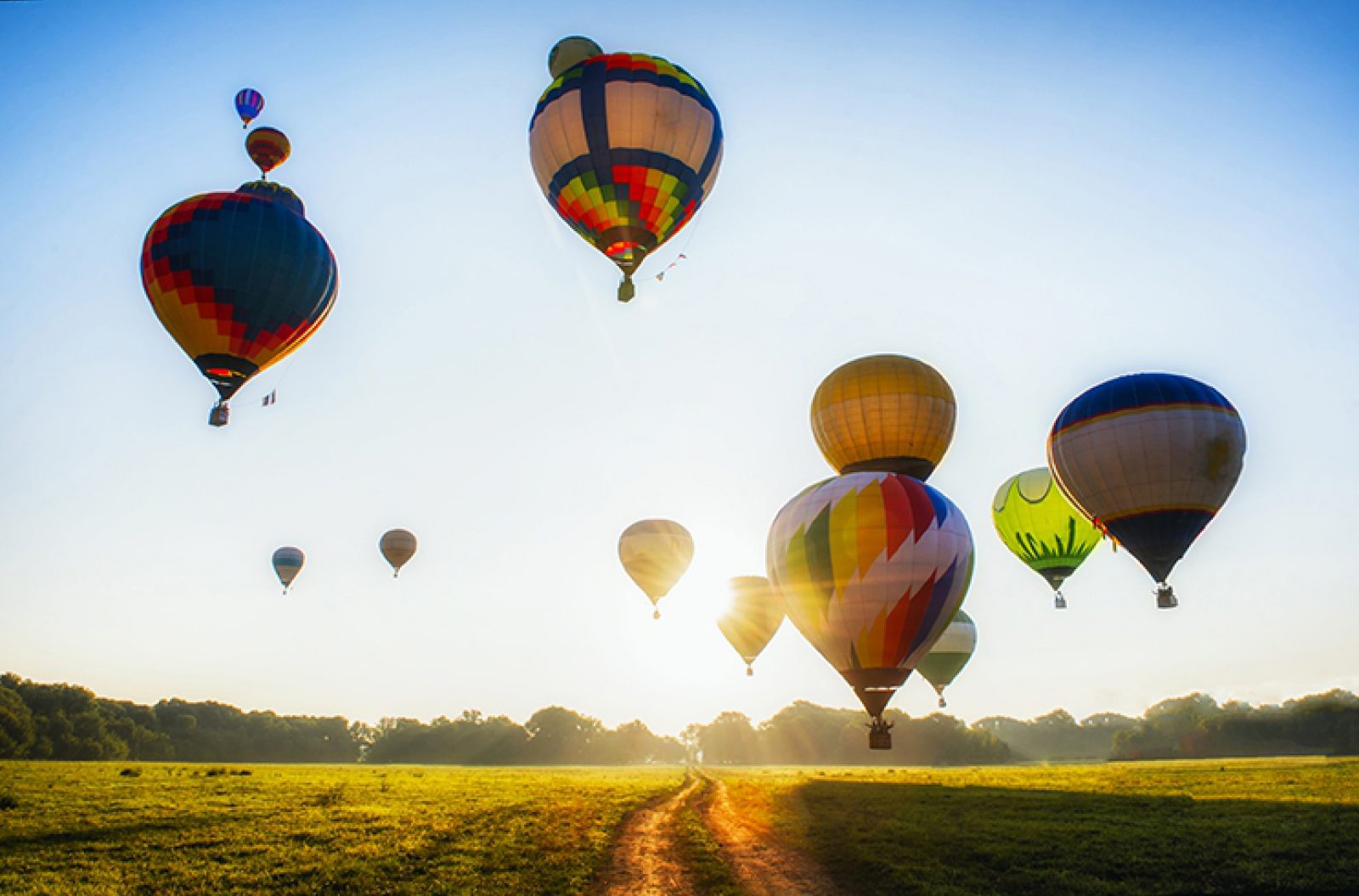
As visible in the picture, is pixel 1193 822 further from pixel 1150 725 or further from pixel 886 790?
pixel 1150 725

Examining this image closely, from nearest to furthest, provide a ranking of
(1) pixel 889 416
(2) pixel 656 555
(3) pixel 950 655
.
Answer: (1) pixel 889 416, (3) pixel 950 655, (2) pixel 656 555

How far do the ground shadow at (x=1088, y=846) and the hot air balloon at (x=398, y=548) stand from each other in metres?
35.0

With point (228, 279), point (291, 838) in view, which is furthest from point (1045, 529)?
point (228, 279)

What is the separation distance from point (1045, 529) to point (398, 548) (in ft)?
128

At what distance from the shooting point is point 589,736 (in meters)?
107

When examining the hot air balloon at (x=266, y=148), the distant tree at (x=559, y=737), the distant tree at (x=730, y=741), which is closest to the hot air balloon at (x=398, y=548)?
the hot air balloon at (x=266, y=148)

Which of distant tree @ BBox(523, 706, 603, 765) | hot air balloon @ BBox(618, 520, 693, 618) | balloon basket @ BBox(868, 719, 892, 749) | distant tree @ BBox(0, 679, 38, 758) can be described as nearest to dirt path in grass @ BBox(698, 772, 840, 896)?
balloon basket @ BBox(868, 719, 892, 749)

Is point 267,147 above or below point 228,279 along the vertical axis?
above

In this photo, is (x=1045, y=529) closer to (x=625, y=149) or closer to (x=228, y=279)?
(x=625, y=149)

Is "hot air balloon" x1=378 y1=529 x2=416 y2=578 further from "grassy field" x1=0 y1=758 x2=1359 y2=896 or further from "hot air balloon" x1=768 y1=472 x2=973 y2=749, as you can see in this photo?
"hot air balloon" x1=768 y1=472 x2=973 y2=749

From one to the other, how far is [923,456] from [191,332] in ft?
73.3

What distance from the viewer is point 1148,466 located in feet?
67.4

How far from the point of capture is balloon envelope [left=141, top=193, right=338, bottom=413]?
64.7 ft

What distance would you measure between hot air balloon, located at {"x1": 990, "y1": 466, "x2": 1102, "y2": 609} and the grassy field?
8.57 metres
